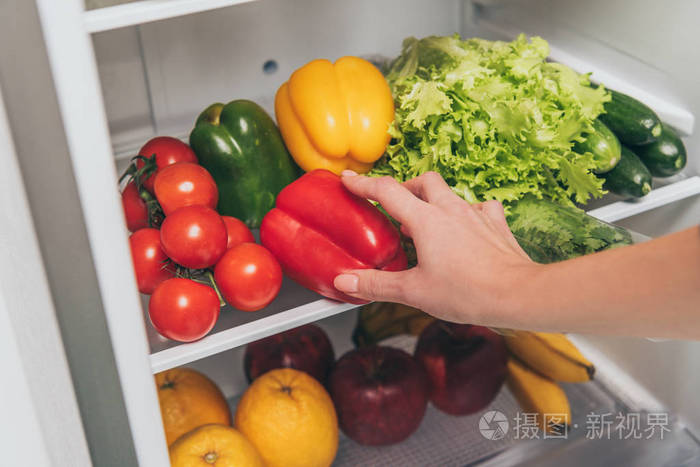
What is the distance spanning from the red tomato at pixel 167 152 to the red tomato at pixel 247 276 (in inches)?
7.3

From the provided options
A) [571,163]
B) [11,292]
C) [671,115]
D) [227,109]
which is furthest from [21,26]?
[671,115]

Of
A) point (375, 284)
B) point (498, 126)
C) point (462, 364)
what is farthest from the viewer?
point (462, 364)

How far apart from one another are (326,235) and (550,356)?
0.65m

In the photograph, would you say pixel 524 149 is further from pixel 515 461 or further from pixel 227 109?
pixel 515 461

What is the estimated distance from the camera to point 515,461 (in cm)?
130

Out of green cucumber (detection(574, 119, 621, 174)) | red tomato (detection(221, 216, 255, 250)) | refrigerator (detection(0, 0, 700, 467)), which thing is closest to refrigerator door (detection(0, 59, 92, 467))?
refrigerator (detection(0, 0, 700, 467))

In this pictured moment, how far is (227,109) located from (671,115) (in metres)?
0.67

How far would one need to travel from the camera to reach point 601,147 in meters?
1.00

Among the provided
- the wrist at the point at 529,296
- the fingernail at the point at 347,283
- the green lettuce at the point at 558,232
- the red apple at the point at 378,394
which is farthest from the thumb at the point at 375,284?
the red apple at the point at 378,394

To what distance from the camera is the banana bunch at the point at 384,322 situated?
1.41m

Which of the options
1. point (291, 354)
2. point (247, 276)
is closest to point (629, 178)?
point (247, 276)
